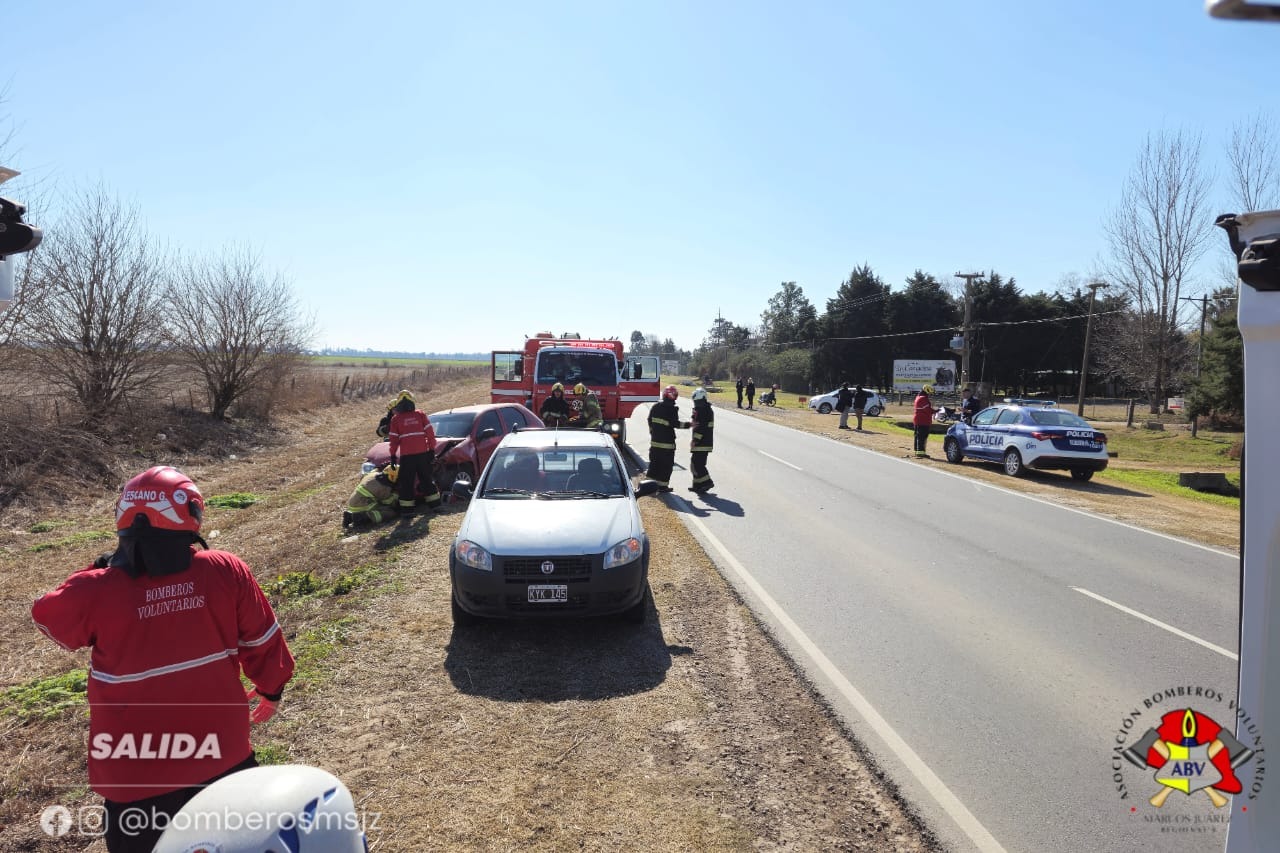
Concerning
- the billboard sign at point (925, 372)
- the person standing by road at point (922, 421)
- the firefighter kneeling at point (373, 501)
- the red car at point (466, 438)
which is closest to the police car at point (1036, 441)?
the person standing by road at point (922, 421)

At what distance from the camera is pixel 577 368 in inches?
698

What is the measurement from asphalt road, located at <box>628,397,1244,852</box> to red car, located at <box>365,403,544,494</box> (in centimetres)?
323

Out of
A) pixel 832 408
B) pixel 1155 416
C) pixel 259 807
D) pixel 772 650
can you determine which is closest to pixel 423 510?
pixel 772 650

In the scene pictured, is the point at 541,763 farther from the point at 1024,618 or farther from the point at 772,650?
the point at 1024,618

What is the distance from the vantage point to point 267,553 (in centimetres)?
1021

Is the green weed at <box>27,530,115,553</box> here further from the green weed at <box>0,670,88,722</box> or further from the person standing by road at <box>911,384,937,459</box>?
the person standing by road at <box>911,384,937,459</box>

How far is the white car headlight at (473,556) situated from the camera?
5.86 metres

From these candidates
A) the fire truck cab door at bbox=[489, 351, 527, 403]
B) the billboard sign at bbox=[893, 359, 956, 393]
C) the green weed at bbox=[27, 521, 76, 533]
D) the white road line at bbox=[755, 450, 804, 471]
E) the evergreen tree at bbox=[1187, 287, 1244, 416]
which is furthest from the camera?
the billboard sign at bbox=[893, 359, 956, 393]

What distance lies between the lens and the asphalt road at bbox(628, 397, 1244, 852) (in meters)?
3.95

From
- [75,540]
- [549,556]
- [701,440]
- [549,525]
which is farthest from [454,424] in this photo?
[549,556]

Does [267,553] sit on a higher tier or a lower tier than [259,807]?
lower

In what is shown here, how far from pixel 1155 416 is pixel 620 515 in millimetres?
45962
